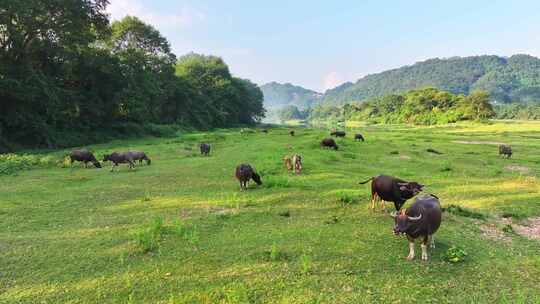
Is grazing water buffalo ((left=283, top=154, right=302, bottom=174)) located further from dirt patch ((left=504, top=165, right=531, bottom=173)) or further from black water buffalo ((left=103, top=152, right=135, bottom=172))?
dirt patch ((left=504, top=165, right=531, bottom=173))

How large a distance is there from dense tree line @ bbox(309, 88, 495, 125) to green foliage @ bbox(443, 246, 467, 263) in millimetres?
112468

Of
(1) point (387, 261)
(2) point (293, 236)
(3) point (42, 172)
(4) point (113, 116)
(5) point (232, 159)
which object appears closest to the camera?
(1) point (387, 261)

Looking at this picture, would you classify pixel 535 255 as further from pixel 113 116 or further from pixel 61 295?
pixel 113 116

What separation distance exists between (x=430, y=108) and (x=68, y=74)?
387ft

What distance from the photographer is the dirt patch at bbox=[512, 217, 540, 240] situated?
10695 millimetres

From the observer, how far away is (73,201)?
13656 mm

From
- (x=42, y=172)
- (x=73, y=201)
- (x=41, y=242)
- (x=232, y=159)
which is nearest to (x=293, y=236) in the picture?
(x=41, y=242)

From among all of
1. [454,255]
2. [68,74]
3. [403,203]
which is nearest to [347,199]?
[403,203]

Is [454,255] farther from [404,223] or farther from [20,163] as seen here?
Answer: [20,163]

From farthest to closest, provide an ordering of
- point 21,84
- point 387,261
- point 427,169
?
1. point 21,84
2. point 427,169
3. point 387,261

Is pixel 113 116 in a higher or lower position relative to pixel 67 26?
lower

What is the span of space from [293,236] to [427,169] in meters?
15.8

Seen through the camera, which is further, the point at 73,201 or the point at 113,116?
the point at 113,116

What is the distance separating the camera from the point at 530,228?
1142 centimetres
